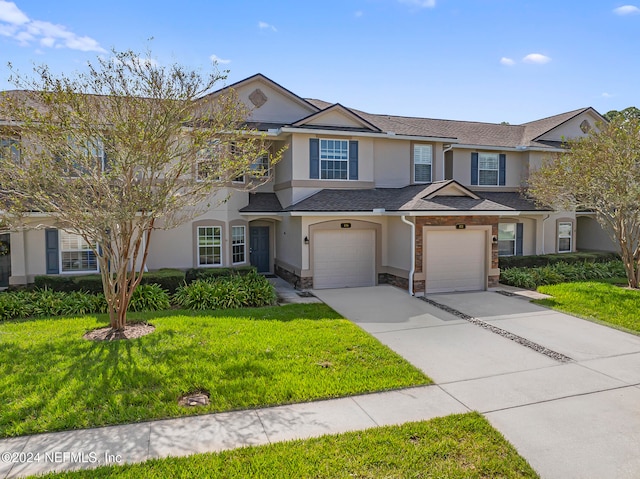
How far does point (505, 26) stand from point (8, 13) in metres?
12.2

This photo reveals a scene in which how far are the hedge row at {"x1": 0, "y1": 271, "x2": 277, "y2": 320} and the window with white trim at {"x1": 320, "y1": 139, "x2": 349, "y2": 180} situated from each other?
→ 18.0ft

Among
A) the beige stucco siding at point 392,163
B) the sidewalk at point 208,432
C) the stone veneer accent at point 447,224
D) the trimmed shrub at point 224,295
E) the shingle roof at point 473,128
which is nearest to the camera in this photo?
the sidewalk at point 208,432

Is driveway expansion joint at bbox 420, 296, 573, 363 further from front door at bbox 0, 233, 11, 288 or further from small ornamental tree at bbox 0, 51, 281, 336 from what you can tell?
front door at bbox 0, 233, 11, 288

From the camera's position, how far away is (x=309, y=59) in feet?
41.0

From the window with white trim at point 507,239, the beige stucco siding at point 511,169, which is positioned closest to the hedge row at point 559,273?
the window with white trim at point 507,239

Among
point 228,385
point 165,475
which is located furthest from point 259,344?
point 165,475

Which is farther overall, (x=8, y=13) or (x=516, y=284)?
(x=516, y=284)

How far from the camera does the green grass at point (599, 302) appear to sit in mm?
10789

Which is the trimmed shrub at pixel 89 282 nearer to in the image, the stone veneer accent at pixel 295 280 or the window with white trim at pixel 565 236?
the stone veneer accent at pixel 295 280

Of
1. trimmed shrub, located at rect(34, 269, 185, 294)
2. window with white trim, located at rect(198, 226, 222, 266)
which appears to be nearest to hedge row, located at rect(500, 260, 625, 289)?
window with white trim, located at rect(198, 226, 222, 266)

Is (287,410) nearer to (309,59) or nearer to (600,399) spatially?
(600,399)

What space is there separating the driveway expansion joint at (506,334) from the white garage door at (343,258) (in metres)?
3.33

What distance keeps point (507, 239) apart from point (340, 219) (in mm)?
9497

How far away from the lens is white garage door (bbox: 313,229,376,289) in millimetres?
15062
